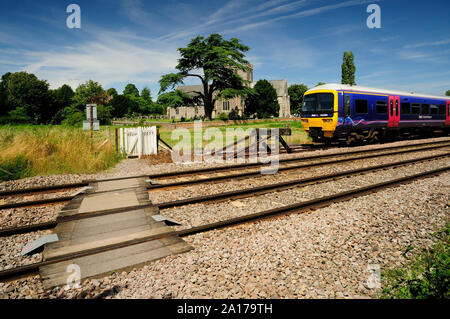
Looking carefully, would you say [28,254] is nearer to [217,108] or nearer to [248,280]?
[248,280]

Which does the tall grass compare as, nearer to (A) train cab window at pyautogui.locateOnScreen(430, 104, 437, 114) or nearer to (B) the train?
(B) the train

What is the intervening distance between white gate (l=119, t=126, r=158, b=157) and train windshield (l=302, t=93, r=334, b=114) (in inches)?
328

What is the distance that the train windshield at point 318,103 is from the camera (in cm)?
1358

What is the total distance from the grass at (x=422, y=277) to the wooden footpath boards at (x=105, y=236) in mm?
2677

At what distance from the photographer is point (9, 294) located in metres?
3.00

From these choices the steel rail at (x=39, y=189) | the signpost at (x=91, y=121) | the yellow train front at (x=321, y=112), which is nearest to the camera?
the steel rail at (x=39, y=189)

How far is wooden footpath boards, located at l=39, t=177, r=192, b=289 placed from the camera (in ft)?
11.4

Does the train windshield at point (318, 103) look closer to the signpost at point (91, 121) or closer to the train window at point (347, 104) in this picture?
the train window at point (347, 104)

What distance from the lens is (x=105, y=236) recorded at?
434 centimetres

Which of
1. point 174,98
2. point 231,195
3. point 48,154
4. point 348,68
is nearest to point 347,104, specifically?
point 231,195

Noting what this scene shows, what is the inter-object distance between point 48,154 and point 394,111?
1827cm

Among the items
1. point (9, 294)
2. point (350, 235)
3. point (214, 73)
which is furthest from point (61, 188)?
point (214, 73)

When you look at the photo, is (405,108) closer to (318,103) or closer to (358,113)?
(358,113)

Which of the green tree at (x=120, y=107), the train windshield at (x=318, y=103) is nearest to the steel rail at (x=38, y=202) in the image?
the train windshield at (x=318, y=103)
